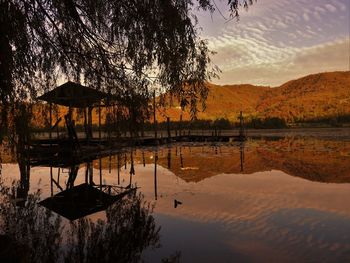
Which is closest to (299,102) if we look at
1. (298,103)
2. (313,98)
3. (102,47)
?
(298,103)

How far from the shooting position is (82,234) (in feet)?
24.9

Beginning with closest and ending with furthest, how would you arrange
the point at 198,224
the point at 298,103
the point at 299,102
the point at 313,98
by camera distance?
the point at 198,224, the point at 298,103, the point at 299,102, the point at 313,98

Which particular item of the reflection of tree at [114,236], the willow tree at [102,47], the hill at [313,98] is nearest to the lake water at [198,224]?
the reflection of tree at [114,236]

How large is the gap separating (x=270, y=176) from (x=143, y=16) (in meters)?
11.6

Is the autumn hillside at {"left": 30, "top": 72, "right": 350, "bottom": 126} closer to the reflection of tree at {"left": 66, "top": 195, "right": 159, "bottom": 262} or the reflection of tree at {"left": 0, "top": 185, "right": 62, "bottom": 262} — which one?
the reflection of tree at {"left": 0, "top": 185, "right": 62, "bottom": 262}

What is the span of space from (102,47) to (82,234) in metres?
3.21

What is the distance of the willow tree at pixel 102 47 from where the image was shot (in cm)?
636

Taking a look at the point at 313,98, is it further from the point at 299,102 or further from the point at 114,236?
the point at 114,236

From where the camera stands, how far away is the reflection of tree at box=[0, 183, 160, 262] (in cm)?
642

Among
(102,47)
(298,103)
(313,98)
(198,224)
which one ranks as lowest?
(198,224)

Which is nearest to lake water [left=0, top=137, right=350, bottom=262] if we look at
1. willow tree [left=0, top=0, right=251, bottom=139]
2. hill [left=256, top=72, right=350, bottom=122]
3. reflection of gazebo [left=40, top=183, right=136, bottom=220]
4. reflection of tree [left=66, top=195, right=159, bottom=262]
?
reflection of tree [left=66, top=195, right=159, bottom=262]

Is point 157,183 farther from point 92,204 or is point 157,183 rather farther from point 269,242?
point 269,242

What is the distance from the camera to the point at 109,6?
6.85m

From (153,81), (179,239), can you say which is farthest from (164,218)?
(153,81)
